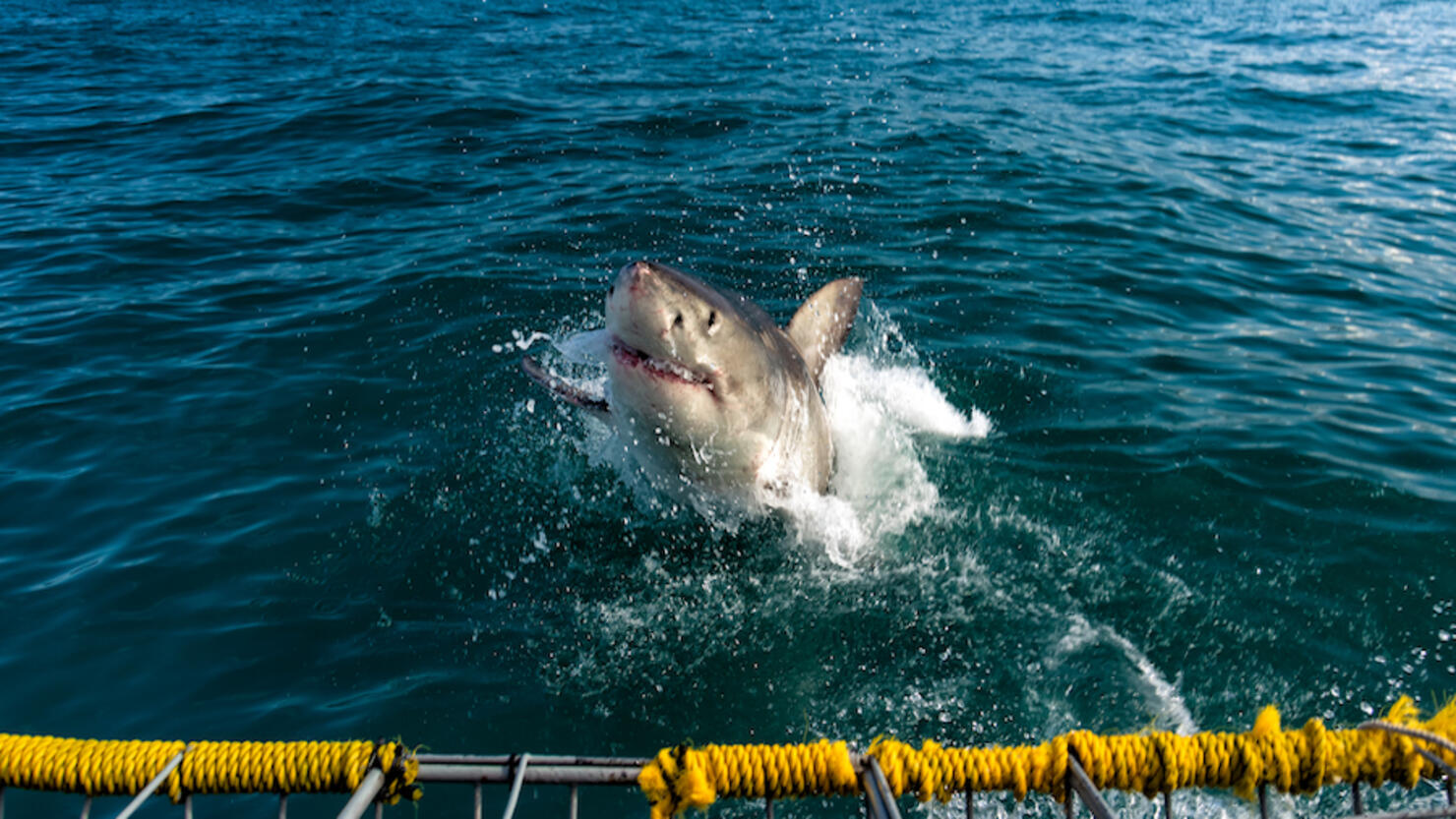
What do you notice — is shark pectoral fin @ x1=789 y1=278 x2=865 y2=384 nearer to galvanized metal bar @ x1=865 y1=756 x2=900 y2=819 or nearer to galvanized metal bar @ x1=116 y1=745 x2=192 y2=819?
galvanized metal bar @ x1=865 y1=756 x2=900 y2=819

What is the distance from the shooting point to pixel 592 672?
4301 mm

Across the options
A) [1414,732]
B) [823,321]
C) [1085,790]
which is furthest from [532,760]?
[823,321]

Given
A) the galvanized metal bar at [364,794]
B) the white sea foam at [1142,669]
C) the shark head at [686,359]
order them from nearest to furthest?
1. the galvanized metal bar at [364,794]
2. the shark head at [686,359]
3. the white sea foam at [1142,669]

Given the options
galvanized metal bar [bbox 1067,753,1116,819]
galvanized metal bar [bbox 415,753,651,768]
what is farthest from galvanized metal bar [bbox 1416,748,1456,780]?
galvanized metal bar [bbox 415,753,651,768]

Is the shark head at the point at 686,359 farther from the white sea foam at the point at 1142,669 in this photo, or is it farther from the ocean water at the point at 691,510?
the white sea foam at the point at 1142,669

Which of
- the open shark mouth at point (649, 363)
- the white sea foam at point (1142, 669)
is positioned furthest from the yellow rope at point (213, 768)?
the white sea foam at point (1142, 669)

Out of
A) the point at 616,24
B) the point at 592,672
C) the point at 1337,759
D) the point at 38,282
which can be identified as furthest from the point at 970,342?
the point at 616,24

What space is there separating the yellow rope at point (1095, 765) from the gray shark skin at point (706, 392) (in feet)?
5.68

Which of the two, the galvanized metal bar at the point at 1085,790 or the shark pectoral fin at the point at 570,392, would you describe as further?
the shark pectoral fin at the point at 570,392

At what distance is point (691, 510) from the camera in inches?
204

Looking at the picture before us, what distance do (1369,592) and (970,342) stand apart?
3475 mm

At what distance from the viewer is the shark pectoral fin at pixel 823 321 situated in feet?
17.9

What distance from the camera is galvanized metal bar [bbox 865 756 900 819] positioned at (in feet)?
7.95

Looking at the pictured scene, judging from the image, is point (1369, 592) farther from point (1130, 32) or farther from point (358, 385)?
point (1130, 32)
